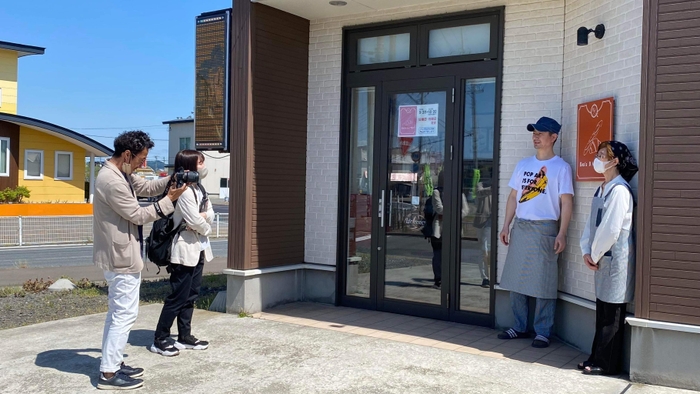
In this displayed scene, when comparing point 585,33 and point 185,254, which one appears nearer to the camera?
point 185,254

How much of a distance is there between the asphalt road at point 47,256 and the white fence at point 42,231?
0.50 m

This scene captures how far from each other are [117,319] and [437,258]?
3.54 metres

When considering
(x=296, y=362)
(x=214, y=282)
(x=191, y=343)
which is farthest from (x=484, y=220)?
(x=214, y=282)

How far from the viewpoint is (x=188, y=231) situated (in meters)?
5.77

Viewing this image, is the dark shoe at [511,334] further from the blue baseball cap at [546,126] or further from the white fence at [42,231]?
the white fence at [42,231]

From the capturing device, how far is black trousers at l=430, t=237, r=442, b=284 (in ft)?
23.4

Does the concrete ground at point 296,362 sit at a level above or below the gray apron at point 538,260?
below

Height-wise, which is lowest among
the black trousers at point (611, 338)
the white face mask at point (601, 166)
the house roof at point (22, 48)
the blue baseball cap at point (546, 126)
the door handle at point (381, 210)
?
the black trousers at point (611, 338)

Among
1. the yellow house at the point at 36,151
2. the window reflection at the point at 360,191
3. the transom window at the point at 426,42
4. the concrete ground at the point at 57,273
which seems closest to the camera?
the transom window at the point at 426,42

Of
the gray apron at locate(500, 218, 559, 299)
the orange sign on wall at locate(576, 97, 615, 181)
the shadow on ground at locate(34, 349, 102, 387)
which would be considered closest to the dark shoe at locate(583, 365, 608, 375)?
the gray apron at locate(500, 218, 559, 299)

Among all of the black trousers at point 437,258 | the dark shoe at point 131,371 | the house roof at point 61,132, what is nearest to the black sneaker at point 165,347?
the dark shoe at point 131,371

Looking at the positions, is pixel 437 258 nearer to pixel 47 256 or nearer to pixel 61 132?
pixel 47 256

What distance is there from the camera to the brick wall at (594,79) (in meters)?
5.32

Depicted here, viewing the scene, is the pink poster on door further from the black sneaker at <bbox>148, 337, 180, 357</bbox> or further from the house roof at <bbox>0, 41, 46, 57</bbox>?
the house roof at <bbox>0, 41, 46, 57</bbox>
